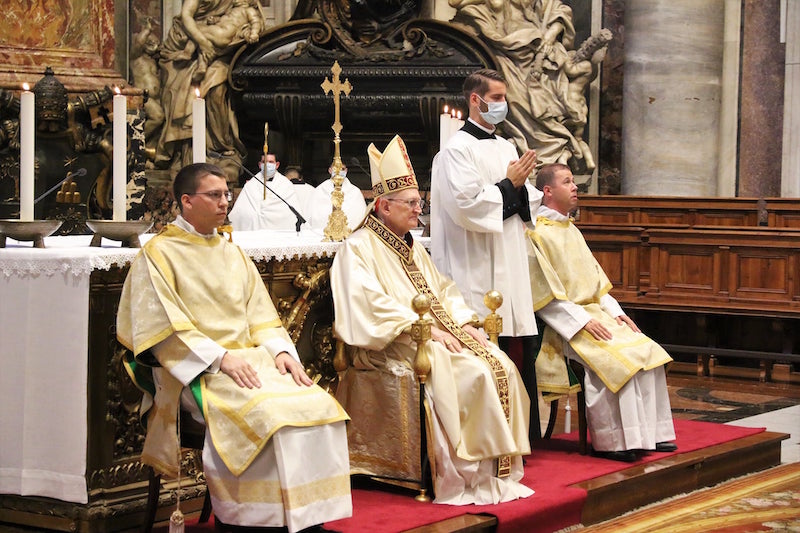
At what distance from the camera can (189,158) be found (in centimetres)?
1371

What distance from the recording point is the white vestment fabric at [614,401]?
5883mm

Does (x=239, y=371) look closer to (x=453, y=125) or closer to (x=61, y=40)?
(x=453, y=125)

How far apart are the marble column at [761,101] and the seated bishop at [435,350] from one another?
8.93 meters

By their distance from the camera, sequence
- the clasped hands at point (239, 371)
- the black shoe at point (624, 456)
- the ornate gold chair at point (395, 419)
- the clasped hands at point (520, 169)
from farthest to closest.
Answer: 1. the black shoe at point (624, 456)
2. the clasped hands at point (520, 169)
3. the ornate gold chair at point (395, 419)
4. the clasped hands at point (239, 371)

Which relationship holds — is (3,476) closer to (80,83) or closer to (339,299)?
(339,299)

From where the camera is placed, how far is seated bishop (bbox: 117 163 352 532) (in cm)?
413

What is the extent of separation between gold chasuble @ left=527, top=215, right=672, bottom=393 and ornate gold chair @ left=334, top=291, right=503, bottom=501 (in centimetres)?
83

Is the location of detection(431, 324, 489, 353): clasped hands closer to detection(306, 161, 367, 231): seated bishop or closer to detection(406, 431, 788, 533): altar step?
detection(406, 431, 788, 533): altar step

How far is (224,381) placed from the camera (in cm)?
426

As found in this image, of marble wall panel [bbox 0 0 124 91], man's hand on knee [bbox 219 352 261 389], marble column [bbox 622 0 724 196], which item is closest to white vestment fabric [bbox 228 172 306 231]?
marble wall panel [bbox 0 0 124 91]

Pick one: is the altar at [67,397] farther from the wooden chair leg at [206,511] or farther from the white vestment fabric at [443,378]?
the white vestment fabric at [443,378]

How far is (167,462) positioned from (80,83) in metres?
4.75

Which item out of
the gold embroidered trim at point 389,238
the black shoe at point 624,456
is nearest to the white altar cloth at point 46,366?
the gold embroidered trim at point 389,238

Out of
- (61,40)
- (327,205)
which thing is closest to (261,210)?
(327,205)
